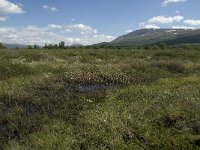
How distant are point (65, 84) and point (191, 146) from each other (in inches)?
612

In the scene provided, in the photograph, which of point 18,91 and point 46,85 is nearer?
point 18,91

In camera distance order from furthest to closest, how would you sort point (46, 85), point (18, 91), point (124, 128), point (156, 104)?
1. point (46, 85)
2. point (18, 91)
3. point (156, 104)
4. point (124, 128)

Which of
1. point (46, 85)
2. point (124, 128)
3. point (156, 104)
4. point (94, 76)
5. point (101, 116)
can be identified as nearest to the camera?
point (124, 128)

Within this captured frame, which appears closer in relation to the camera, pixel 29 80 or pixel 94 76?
pixel 29 80

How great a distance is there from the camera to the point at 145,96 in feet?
64.4

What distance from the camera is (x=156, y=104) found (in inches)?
672

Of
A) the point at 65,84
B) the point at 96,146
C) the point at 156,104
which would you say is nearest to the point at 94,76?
the point at 65,84

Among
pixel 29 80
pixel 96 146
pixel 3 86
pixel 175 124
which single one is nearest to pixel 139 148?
pixel 96 146

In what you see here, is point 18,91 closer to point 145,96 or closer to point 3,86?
point 3,86

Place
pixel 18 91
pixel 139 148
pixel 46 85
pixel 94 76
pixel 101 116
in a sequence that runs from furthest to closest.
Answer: pixel 94 76 → pixel 46 85 → pixel 18 91 → pixel 101 116 → pixel 139 148

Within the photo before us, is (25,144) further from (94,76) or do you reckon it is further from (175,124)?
(94,76)

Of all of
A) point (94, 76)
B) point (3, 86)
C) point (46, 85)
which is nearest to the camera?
point (3, 86)

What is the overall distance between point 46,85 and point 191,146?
14.7m

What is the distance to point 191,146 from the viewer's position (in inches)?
464
